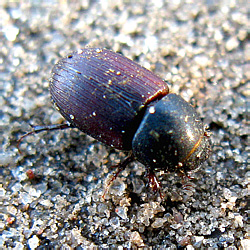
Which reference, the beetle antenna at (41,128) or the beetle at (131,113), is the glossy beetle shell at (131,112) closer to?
the beetle at (131,113)

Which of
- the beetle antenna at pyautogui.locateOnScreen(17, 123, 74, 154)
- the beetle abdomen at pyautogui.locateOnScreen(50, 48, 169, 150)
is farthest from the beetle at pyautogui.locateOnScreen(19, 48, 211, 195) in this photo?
the beetle antenna at pyautogui.locateOnScreen(17, 123, 74, 154)

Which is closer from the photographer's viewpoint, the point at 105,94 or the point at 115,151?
the point at 105,94

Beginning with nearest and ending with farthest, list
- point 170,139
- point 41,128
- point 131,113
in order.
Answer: point 170,139 < point 131,113 < point 41,128

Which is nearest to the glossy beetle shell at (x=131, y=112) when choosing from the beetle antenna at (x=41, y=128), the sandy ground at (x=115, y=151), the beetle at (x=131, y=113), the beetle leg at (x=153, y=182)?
the beetle at (x=131, y=113)

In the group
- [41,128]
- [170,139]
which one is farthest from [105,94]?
[41,128]

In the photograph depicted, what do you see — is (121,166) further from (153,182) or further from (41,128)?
(41,128)

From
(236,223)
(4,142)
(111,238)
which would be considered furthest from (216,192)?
(4,142)
